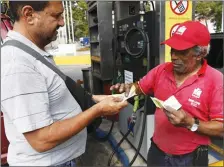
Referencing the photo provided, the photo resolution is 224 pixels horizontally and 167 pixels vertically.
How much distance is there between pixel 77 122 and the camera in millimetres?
1381

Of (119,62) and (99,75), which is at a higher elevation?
(119,62)

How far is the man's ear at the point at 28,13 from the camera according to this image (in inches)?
54.4

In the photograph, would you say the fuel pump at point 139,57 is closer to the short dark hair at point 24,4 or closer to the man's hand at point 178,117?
the man's hand at point 178,117

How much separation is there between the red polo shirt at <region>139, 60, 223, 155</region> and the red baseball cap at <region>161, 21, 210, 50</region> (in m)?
0.21

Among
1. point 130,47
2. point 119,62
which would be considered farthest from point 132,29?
point 119,62

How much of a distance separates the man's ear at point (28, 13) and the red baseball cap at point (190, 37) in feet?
3.58

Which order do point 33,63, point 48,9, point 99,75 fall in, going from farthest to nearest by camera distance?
point 99,75 < point 48,9 < point 33,63

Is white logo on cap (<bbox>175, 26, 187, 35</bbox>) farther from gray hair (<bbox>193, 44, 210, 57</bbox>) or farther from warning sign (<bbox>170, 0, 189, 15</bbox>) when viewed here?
warning sign (<bbox>170, 0, 189, 15</bbox>)

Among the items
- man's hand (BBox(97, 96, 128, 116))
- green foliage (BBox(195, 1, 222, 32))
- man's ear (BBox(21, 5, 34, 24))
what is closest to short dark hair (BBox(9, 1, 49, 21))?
man's ear (BBox(21, 5, 34, 24))

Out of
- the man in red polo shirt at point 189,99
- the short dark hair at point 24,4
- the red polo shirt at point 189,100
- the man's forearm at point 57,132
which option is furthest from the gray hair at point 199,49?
the short dark hair at point 24,4

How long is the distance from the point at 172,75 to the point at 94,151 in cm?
218

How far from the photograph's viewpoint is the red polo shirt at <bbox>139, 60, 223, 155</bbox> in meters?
1.84

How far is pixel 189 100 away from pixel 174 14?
1.23 meters

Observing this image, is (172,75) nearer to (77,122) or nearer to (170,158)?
(170,158)
